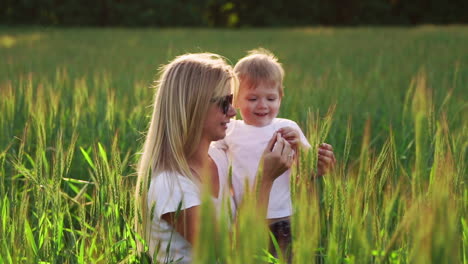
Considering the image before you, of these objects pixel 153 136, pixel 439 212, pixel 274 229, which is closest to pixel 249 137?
pixel 274 229

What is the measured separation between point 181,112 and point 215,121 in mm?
117

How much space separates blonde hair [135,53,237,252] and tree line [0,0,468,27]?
2802 centimetres

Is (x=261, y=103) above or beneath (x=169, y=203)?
above

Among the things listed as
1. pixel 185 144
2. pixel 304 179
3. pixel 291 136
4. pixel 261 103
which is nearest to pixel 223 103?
pixel 185 144

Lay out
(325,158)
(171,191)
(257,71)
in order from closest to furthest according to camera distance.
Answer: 1. (171,191)
2. (325,158)
3. (257,71)

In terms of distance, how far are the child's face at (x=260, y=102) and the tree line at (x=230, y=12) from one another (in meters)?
27.6

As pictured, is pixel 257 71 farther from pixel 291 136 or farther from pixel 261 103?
pixel 291 136

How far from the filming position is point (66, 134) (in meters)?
3.33

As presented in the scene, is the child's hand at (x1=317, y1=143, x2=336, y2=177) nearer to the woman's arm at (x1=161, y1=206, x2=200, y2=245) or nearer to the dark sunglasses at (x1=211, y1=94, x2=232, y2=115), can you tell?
the dark sunglasses at (x1=211, y1=94, x2=232, y2=115)

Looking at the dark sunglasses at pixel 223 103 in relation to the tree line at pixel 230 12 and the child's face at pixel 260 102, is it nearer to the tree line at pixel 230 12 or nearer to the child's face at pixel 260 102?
the child's face at pixel 260 102

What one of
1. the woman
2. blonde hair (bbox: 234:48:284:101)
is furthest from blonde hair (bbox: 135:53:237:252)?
blonde hair (bbox: 234:48:284:101)

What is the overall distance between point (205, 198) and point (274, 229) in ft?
4.22

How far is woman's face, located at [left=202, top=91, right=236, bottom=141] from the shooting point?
188 centimetres

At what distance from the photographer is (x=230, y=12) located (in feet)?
115
